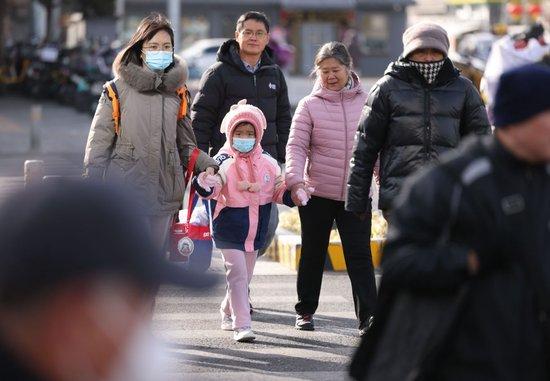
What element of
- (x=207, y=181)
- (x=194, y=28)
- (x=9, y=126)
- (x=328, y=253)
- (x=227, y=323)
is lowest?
(x=194, y=28)

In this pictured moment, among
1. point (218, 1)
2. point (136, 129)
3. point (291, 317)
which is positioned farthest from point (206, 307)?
point (218, 1)

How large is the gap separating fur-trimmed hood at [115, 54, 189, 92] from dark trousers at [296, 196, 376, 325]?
117 cm

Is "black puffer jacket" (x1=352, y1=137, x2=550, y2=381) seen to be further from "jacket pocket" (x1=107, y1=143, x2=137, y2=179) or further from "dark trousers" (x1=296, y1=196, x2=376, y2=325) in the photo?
"dark trousers" (x1=296, y1=196, x2=376, y2=325)

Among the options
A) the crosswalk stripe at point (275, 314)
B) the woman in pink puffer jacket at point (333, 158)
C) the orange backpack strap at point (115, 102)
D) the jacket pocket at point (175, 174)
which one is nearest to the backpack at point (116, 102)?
the orange backpack strap at point (115, 102)

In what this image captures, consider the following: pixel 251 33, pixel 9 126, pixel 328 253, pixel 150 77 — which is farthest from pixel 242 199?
pixel 9 126

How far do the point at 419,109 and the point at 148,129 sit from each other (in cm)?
152

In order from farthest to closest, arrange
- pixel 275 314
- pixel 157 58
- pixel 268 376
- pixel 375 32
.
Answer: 1. pixel 375 32
2. pixel 275 314
3. pixel 157 58
4. pixel 268 376

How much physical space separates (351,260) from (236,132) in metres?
1.01

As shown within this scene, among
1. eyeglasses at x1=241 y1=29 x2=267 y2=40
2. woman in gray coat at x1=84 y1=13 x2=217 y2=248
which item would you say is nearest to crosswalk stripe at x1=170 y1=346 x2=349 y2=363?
woman in gray coat at x1=84 y1=13 x2=217 y2=248

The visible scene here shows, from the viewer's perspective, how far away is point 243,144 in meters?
8.16

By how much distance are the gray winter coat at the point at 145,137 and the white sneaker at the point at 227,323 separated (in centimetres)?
100

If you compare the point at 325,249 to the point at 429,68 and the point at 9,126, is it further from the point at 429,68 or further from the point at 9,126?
the point at 9,126

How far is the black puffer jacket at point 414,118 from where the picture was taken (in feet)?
23.8

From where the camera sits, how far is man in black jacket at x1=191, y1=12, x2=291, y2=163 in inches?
357
